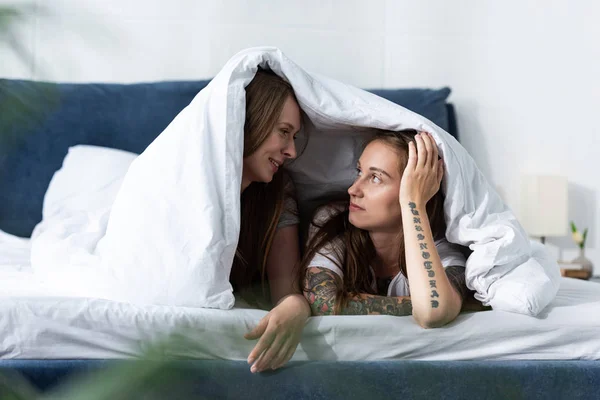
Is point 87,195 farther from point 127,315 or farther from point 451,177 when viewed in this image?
point 451,177

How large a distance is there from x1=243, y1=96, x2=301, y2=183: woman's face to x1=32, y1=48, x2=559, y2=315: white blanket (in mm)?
39

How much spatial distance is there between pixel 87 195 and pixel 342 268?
125 centimetres

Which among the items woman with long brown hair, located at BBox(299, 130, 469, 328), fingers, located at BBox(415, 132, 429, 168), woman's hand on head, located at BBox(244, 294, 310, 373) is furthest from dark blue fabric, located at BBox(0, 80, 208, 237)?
woman's hand on head, located at BBox(244, 294, 310, 373)

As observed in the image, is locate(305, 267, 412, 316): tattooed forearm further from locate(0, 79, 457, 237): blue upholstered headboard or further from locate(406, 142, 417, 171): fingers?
locate(0, 79, 457, 237): blue upholstered headboard

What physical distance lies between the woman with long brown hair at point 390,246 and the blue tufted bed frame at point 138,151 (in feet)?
0.45

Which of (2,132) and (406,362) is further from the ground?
(2,132)

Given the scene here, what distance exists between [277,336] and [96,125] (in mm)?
1868

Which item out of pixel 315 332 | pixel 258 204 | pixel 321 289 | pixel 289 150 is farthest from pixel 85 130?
pixel 315 332

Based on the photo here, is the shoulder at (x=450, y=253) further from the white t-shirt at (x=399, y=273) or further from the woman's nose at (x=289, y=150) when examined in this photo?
the woman's nose at (x=289, y=150)

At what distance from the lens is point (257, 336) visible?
4.30 ft

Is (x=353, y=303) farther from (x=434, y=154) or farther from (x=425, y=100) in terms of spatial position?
(x=425, y=100)

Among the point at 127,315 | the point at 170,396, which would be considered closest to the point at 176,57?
the point at 127,315

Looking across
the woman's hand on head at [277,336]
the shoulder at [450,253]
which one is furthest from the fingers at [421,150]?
the woman's hand on head at [277,336]

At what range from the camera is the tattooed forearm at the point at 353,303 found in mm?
1490
